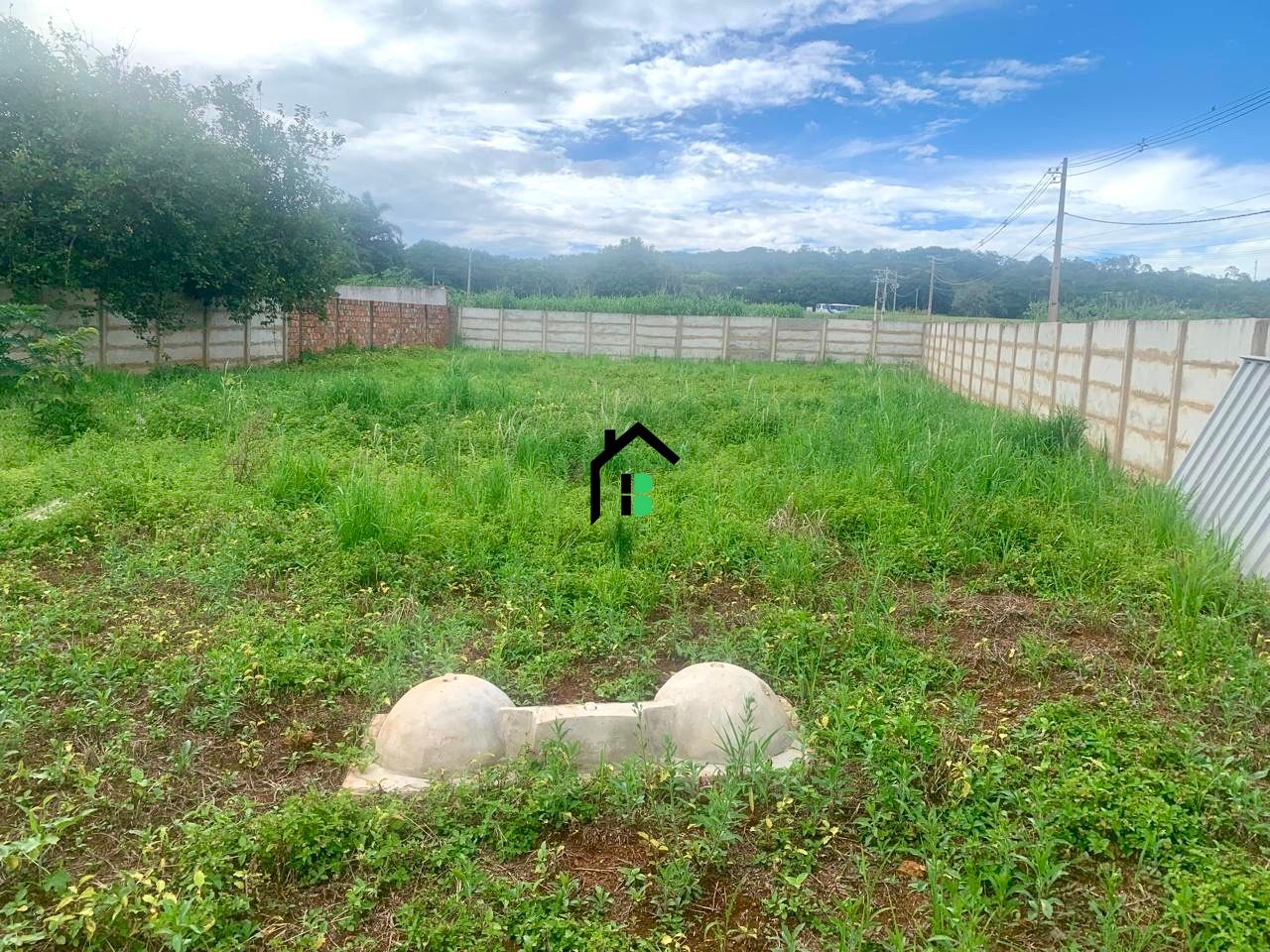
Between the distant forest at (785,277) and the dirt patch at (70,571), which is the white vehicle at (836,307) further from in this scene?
the dirt patch at (70,571)

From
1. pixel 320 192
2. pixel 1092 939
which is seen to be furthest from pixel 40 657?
pixel 320 192

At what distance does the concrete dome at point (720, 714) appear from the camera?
2.59m

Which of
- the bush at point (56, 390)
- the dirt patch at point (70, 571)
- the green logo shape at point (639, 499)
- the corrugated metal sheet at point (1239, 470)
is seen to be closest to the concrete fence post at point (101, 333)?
the bush at point (56, 390)

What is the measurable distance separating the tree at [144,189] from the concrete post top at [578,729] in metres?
9.64

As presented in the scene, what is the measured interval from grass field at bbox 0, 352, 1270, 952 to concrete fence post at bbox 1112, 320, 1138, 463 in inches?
16.5

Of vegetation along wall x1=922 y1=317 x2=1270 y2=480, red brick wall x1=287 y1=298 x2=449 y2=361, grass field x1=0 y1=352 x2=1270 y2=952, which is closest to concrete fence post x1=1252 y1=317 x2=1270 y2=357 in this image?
vegetation along wall x1=922 y1=317 x2=1270 y2=480

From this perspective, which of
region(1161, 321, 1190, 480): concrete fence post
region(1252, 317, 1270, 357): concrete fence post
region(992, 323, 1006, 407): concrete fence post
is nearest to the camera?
region(1252, 317, 1270, 357): concrete fence post

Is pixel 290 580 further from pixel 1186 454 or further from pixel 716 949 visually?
pixel 1186 454

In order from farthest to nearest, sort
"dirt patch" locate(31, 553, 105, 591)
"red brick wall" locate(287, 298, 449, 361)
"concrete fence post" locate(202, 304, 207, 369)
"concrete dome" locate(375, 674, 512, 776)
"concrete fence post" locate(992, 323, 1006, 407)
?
"red brick wall" locate(287, 298, 449, 361), "concrete fence post" locate(202, 304, 207, 369), "concrete fence post" locate(992, 323, 1006, 407), "dirt patch" locate(31, 553, 105, 591), "concrete dome" locate(375, 674, 512, 776)

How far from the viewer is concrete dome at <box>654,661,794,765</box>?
8.50 ft

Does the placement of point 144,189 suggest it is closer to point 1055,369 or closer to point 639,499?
point 639,499

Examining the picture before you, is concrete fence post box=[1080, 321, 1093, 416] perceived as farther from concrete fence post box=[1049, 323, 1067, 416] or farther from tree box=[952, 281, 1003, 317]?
tree box=[952, 281, 1003, 317]

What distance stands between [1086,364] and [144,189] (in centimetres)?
1079

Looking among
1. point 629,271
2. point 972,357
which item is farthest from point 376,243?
point 972,357
